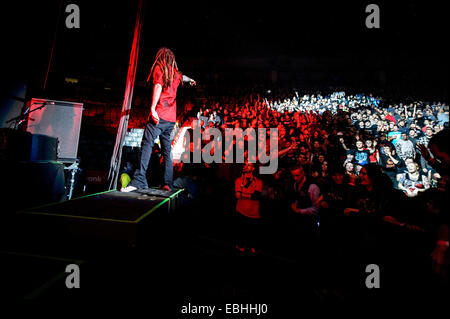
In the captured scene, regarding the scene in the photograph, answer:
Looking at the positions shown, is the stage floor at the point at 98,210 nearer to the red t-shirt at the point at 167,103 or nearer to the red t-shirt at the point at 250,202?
the red t-shirt at the point at 167,103

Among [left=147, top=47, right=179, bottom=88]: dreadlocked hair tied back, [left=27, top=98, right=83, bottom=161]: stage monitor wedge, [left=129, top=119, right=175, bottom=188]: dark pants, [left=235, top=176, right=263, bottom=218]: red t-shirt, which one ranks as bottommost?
[left=235, top=176, right=263, bottom=218]: red t-shirt

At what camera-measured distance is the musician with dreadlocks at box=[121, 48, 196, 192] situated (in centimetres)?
233

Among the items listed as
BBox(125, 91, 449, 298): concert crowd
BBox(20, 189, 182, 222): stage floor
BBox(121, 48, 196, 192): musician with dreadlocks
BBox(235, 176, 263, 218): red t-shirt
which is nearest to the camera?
BBox(20, 189, 182, 222): stage floor

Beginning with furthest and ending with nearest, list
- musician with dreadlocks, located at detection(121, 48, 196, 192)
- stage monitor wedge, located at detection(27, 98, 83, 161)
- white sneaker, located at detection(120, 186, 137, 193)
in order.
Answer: stage monitor wedge, located at detection(27, 98, 83, 161) → musician with dreadlocks, located at detection(121, 48, 196, 192) → white sneaker, located at detection(120, 186, 137, 193)

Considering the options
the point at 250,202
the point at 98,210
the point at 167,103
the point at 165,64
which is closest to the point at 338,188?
the point at 250,202

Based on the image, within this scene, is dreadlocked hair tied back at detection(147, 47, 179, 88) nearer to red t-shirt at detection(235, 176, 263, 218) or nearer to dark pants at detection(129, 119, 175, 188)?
dark pants at detection(129, 119, 175, 188)

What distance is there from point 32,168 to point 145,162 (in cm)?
104

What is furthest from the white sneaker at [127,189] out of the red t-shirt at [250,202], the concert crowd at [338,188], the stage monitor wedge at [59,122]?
the red t-shirt at [250,202]

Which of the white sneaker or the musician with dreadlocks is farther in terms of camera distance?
the musician with dreadlocks

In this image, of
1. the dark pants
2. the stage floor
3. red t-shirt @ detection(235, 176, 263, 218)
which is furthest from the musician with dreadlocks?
red t-shirt @ detection(235, 176, 263, 218)

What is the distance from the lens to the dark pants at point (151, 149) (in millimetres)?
2377

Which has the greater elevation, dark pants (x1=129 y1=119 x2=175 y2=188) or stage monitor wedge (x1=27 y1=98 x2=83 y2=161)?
stage monitor wedge (x1=27 y1=98 x2=83 y2=161)
